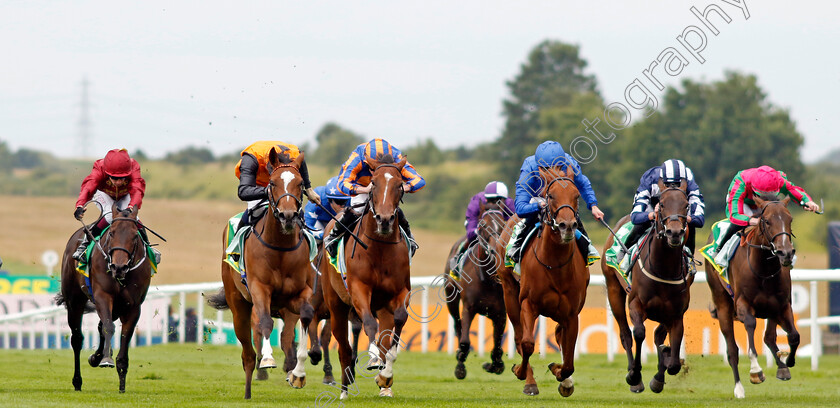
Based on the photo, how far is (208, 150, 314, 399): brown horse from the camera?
900 centimetres

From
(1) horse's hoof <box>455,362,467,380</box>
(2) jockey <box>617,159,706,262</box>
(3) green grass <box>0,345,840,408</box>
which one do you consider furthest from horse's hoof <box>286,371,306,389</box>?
(2) jockey <box>617,159,706,262</box>

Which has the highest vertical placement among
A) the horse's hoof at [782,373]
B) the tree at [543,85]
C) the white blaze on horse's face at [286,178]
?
the tree at [543,85]

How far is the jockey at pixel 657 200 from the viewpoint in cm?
1016

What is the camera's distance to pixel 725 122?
4816cm

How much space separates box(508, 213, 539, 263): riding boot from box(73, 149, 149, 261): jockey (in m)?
3.34

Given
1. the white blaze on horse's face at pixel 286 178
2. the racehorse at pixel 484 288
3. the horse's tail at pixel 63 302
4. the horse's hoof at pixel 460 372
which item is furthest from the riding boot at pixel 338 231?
the horse's hoof at pixel 460 372

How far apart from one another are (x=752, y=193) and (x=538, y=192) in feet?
7.65

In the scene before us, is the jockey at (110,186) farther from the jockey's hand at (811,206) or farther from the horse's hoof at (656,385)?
the jockey's hand at (811,206)

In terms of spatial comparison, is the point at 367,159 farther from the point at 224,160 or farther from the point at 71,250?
the point at 224,160

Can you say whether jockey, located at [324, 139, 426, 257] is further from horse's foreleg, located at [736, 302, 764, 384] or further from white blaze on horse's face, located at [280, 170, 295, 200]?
horse's foreleg, located at [736, 302, 764, 384]

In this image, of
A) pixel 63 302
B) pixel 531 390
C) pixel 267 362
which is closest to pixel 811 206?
pixel 531 390

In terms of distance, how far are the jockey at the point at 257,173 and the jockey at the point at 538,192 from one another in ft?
5.66

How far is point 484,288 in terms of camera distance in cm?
1258

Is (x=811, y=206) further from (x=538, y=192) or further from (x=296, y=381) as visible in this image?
(x=296, y=381)
